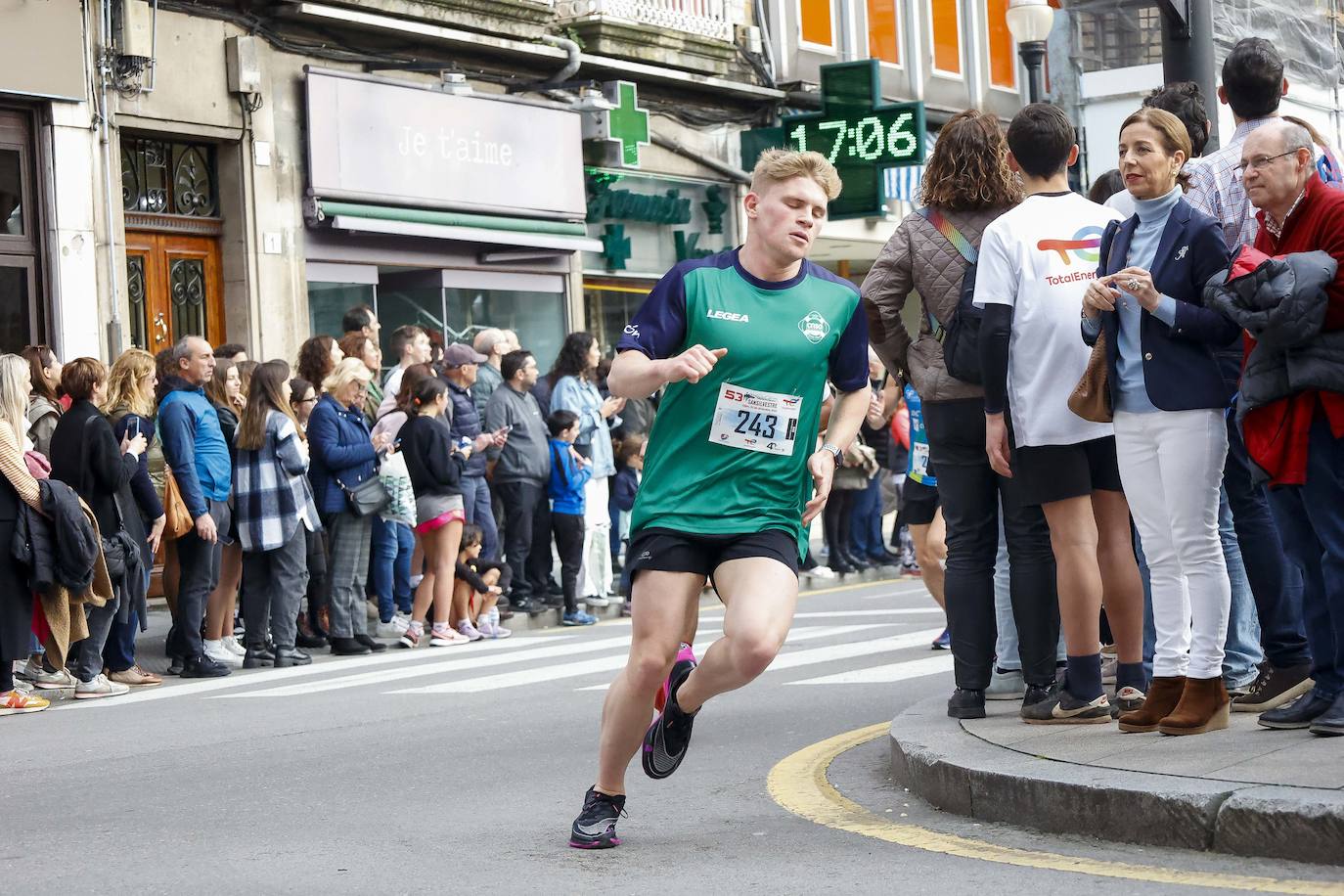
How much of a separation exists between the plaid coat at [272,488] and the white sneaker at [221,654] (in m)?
0.92

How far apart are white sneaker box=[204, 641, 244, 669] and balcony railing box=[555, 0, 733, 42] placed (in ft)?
36.8

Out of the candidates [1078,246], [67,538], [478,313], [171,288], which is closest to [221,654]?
[67,538]

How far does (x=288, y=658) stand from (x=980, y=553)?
672 cm

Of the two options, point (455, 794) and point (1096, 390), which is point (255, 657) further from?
point (1096, 390)

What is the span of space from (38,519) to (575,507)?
5.13 metres

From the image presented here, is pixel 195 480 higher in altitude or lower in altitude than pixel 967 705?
higher

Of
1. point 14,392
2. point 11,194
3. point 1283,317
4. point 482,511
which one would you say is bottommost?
point 482,511

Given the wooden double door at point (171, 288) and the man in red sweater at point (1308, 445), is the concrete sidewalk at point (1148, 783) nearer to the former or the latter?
the man in red sweater at point (1308, 445)

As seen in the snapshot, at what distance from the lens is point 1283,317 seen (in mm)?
5965

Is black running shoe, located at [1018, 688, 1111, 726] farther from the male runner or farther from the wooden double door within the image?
the wooden double door

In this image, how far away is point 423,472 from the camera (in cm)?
1380

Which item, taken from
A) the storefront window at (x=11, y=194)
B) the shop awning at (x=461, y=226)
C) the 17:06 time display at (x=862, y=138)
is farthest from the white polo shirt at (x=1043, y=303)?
the 17:06 time display at (x=862, y=138)

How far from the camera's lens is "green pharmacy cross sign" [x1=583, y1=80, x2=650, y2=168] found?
22.2 m

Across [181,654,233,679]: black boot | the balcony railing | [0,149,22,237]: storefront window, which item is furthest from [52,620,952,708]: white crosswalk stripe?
the balcony railing
